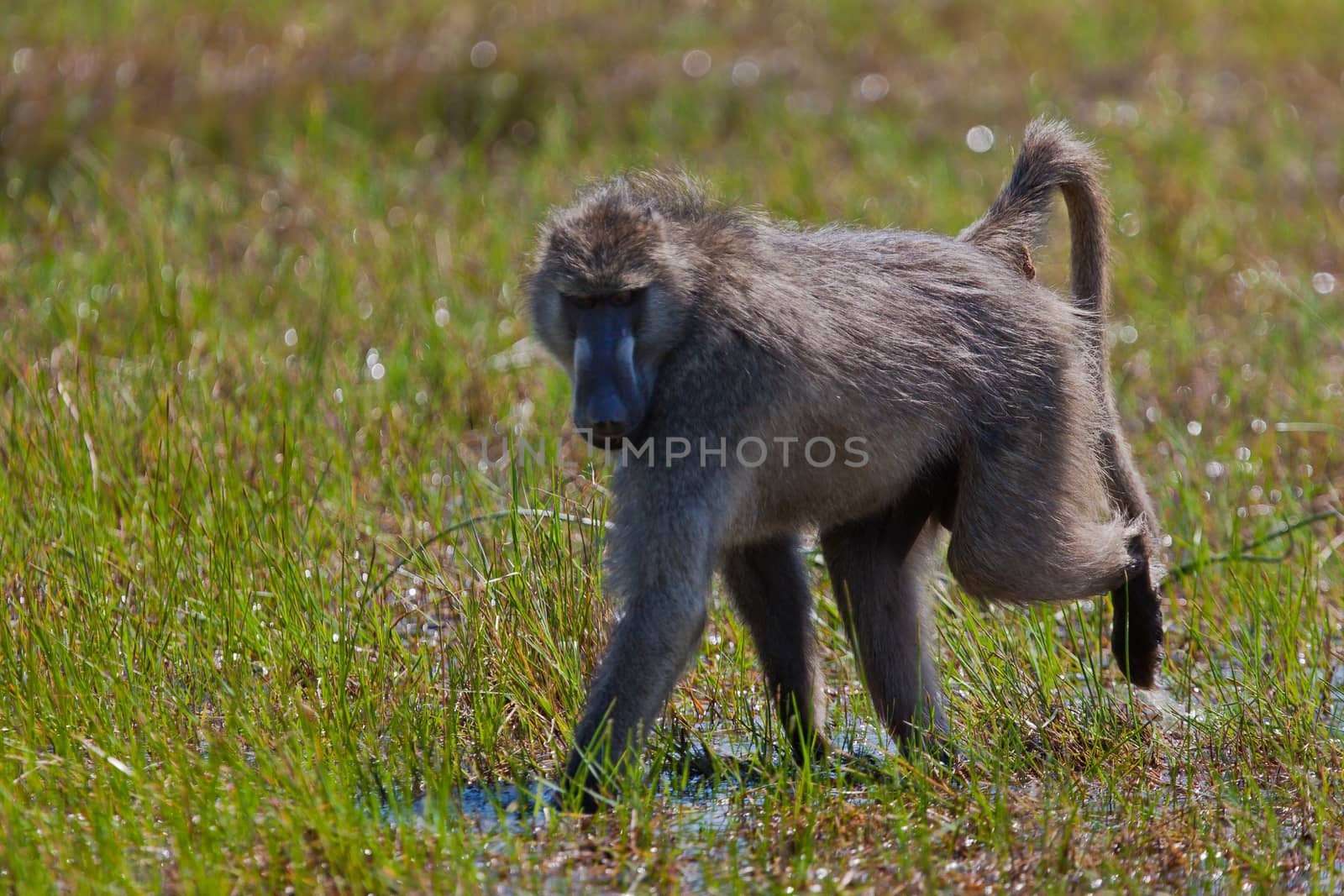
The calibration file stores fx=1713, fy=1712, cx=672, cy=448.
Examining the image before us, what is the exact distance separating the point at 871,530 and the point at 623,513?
72 centimetres

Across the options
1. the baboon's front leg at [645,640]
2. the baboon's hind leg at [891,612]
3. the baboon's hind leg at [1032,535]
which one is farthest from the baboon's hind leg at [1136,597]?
the baboon's front leg at [645,640]

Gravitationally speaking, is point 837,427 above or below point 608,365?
below

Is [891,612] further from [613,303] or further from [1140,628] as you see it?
[613,303]

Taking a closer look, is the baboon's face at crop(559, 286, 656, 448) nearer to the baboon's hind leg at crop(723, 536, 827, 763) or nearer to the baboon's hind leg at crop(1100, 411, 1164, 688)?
the baboon's hind leg at crop(723, 536, 827, 763)

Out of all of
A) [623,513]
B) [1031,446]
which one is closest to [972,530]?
[1031,446]

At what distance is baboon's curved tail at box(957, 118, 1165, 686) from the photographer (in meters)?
3.77

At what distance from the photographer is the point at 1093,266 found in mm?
3904

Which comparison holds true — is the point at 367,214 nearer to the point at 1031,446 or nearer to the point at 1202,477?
the point at 1202,477

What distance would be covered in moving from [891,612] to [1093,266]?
0.98 metres

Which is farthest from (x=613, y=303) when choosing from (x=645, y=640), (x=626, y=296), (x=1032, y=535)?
(x=1032, y=535)

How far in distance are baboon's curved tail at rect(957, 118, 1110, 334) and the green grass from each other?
2.52 feet

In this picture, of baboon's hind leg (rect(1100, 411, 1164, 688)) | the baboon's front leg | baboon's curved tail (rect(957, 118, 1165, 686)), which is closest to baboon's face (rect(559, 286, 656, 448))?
the baboon's front leg

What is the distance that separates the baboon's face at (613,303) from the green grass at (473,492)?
68 cm

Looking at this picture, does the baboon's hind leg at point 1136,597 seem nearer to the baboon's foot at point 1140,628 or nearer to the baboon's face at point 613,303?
the baboon's foot at point 1140,628
